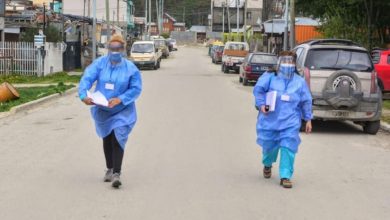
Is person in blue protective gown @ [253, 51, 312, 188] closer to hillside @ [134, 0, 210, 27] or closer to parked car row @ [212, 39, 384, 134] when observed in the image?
parked car row @ [212, 39, 384, 134]

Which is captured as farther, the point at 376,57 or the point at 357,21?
the point at 357,21

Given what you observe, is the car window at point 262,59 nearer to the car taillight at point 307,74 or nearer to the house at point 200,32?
the car taillight at point 307,74

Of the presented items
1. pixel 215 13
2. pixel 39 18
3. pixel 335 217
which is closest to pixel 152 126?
pixel 335 217

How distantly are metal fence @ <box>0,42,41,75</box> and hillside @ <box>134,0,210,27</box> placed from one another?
120 metres

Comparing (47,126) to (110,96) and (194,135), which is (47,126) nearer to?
(194,135)

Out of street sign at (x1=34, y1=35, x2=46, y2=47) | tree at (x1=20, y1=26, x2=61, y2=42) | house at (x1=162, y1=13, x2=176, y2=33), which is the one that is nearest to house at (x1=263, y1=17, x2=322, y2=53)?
tree at (x1=20, y1=26, x2=61, y2=42)

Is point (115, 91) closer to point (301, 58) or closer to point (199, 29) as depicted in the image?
point (301, 58)

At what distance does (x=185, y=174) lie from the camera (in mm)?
8539

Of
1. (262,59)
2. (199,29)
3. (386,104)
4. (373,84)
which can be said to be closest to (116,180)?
(373,84)

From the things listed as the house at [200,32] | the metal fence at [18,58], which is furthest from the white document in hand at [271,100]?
the house at [200,32]

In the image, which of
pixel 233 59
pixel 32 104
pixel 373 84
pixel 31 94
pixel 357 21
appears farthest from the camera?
pixel 233 59

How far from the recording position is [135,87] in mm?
7652

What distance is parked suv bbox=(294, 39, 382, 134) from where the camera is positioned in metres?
12.9

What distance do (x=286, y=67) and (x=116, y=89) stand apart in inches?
82.6
